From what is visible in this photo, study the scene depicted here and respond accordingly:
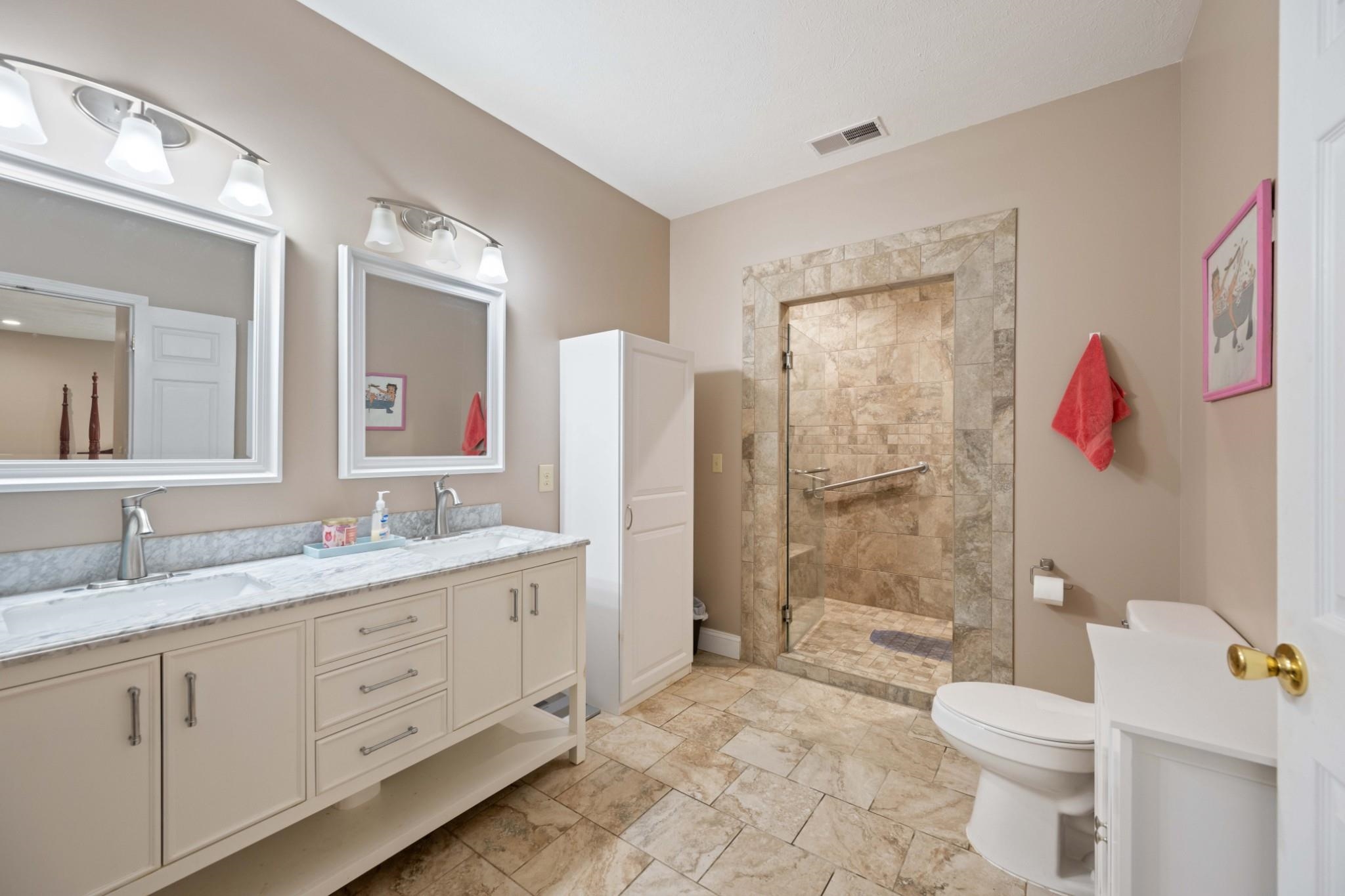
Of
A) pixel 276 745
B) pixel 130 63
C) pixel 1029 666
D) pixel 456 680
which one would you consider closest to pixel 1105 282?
pixel 1029 666

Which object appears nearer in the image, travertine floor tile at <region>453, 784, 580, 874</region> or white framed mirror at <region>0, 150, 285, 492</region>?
white framed mirror at <region>0, 150, 285, 492</region>

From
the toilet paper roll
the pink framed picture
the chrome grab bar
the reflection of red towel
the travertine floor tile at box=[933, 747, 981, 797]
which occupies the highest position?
the pink framed picture

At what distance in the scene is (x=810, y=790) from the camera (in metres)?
1.95

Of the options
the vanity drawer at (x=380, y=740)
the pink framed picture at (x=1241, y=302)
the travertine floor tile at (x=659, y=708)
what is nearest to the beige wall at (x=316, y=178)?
the vanity drawer at (x=380, y=740)

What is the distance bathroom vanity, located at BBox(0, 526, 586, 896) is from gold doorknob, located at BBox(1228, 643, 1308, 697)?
5.44 feet

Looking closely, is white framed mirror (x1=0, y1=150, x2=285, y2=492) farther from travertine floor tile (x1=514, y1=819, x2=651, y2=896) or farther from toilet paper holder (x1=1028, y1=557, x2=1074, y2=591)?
toilet paper holder (x1=1028, y1=557, x2=1074, y2=591)

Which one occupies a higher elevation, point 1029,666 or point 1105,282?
point 1105,282

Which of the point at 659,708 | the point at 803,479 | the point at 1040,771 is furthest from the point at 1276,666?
the point at 803,479

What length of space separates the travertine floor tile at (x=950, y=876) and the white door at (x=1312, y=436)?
999 mm

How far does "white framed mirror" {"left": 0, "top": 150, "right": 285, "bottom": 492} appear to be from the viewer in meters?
1.34

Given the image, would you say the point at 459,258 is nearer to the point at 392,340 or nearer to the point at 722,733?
the point at 392,340

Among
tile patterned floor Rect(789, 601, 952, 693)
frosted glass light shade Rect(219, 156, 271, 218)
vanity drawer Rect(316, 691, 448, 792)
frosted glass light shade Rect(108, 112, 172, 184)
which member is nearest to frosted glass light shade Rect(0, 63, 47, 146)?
frosted glass light shade Rect(108, 112, 172, 184)

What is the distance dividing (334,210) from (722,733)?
8.14ft

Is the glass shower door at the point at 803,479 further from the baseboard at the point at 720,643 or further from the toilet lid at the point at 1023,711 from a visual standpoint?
the toilet lid at the point at 1023,711
